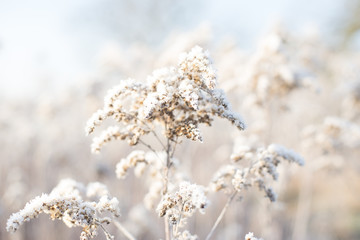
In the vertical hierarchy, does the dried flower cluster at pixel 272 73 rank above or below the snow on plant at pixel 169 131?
above

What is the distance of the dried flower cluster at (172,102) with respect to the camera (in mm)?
2037

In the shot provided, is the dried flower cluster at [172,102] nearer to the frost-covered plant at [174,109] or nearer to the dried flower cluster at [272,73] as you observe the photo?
the frost-covered plant at [174,109]

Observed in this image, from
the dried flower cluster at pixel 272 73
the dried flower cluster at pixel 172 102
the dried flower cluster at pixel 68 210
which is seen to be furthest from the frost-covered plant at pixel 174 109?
the dried flower cluster at pixel 272 73

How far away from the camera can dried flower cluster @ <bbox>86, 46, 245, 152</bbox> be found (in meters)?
2.04

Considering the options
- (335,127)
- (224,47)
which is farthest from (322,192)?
(335,127)

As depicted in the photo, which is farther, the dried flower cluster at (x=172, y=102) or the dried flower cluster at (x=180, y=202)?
the dried flower cluster at (x=172, y=102)

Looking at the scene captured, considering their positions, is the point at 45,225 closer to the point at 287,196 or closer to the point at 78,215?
the point at 78,215

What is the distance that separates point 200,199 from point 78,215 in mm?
693

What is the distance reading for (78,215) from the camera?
1924mm

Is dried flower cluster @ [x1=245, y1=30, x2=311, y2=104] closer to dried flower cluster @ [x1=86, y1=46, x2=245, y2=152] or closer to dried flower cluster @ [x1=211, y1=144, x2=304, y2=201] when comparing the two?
dried flower cluster @ [x1=211, y1=144, x2=304, y2=201]

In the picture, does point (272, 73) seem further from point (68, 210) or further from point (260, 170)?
point (68, 210)

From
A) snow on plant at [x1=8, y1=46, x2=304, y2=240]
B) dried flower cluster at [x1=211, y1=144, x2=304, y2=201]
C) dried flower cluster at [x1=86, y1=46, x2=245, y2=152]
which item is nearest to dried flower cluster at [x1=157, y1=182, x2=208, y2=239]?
snow on plant at [x1=8, y1=46, x2=304, y2=240]

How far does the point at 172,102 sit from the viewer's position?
215 centimetres

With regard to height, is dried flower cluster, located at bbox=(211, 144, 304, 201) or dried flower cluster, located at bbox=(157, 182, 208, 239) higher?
dried flower cluster, located at bbox=(211, 144, 304, 201)
